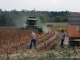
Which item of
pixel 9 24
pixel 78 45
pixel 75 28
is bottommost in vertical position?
pixel 9 24

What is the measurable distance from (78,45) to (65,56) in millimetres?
8626

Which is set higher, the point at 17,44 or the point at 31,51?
the point at 31,51

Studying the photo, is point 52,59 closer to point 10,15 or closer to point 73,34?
point 73,34

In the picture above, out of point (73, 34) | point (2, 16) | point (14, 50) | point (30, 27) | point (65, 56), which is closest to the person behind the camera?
point (65, 56)

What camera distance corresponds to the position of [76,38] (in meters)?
21.4

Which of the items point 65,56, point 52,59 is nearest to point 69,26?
point 65,56

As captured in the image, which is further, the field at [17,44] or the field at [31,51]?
the field at [17,44]

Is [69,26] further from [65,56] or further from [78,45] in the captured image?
[65,56]

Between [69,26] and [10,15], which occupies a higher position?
[69,26]

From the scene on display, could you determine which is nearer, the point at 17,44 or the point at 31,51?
the point at 31,51

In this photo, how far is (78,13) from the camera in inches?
865

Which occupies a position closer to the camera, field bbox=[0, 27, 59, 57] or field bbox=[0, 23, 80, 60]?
field bbox=[0, 23, 80, 60]

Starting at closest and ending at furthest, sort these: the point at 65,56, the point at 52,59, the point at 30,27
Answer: the point at 52,59 < the point at 65,56 < the point at 30,27

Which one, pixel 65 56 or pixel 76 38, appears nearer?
pixel 65 56
